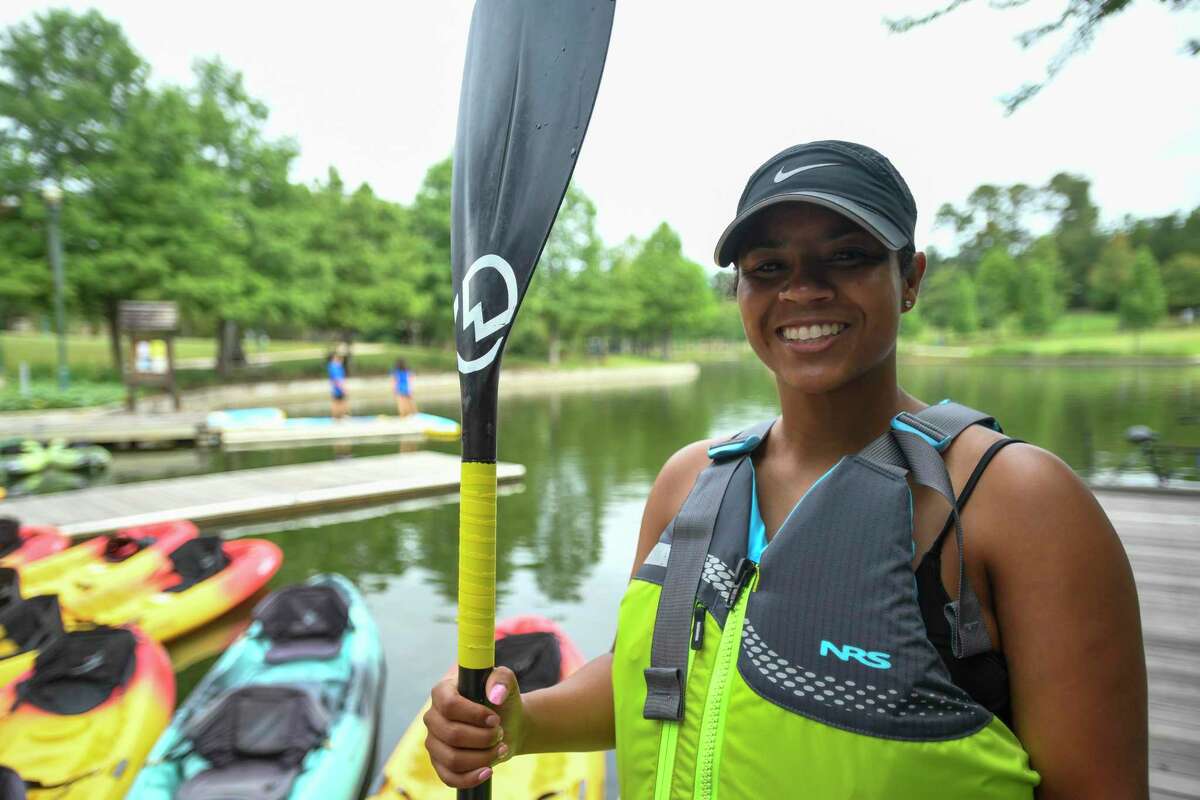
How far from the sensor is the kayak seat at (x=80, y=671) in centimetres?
395

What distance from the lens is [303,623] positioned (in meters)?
5.10

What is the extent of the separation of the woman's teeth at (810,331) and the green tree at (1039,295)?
69474mm

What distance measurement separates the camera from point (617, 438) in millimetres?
18875

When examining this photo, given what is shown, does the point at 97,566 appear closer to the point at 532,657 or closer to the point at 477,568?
the point at 532,657

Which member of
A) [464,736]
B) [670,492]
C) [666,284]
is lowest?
[464,736]

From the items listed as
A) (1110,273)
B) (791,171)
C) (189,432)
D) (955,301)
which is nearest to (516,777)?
(791,171)

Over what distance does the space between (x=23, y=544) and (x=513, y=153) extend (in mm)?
8609

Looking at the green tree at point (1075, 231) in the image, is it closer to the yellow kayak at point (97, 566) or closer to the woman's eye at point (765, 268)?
the yellow kayak at point (97, 566)

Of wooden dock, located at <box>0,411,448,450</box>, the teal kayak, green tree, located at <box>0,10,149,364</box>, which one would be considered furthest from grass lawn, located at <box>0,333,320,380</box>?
the teal kayak

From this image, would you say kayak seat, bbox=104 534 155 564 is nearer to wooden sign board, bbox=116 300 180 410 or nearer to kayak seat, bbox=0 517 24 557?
kayak seat, bbox=0 517 24 557

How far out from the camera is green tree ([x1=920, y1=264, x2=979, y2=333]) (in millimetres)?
63906

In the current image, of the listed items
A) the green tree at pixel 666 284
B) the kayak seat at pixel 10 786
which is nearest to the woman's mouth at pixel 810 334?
the kayak seat at pixel 10 786

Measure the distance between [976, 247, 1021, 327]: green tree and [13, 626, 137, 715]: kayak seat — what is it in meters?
70.1

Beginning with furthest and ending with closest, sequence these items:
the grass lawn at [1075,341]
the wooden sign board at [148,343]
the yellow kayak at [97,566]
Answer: the grass lawn at [1075,341] → the wooden sign board at [148,343] → the yellow kayak at [97,566]
